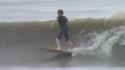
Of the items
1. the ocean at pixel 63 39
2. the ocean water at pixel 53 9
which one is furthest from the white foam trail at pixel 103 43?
the ocean water at pixel 53 9

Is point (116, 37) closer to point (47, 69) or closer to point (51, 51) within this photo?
point (51, 51)

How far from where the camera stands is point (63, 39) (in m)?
12.3

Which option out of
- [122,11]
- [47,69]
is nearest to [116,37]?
[122,11]

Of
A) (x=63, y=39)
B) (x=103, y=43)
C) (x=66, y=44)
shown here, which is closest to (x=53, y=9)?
(x=63, y=39)

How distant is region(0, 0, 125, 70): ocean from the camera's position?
10.4 metres

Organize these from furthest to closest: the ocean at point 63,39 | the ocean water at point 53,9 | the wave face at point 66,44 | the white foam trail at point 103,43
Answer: the ocean water at point 53,9 → the white foam trail at point 103,43 → the wave face at point 66,44 → the ocean at point 63,39

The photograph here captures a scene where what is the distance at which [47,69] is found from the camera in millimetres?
9648

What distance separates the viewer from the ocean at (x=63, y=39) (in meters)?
10.4

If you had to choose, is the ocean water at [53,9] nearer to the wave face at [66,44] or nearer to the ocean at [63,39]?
the ocean at [63,39]

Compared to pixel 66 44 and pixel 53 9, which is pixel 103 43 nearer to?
pixel 66 44

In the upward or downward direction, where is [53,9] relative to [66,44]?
upward

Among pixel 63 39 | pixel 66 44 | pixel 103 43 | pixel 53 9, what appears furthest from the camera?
pixel 53 9

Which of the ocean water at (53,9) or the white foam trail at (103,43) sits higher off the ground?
the ocean water at (53,9)

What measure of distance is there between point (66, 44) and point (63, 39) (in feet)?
1.07
